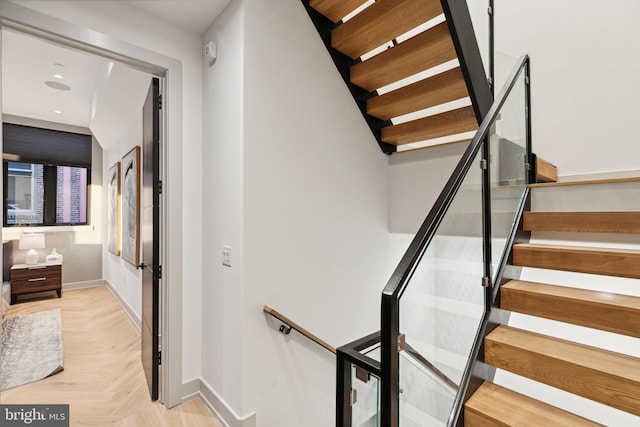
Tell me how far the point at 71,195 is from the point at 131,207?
275 cm

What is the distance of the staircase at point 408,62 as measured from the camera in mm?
1961

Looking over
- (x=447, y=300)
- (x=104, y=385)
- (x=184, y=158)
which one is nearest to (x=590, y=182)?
(x=447, y=300)

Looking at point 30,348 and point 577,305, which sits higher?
point 577,305

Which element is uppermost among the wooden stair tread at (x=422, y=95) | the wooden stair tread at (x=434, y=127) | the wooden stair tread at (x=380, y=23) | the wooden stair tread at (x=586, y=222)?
the wooden stair tread at (x=380, y=23)

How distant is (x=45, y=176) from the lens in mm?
5469

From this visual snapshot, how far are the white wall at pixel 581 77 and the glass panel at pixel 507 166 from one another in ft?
1.87

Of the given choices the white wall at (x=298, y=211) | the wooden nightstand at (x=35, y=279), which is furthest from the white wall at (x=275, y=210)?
the wooden nightstand at (x=35, y=279)

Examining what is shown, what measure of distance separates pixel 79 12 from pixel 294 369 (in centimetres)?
270

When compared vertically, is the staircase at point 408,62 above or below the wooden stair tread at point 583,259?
above

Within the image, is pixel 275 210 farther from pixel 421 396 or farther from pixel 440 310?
pixel 421 396

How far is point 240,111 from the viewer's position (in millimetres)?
1960

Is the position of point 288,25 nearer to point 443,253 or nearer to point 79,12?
point 79,12

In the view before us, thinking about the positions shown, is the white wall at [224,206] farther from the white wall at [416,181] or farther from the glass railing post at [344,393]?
the white wall at [416,181]

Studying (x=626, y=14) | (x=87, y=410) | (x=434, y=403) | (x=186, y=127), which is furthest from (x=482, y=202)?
(x=87, y=410)
